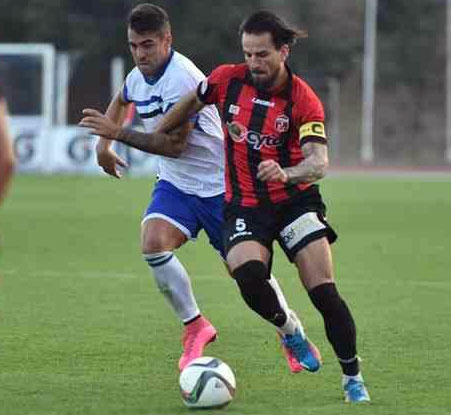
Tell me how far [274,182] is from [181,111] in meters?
1.03

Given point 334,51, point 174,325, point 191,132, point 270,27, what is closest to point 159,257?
point 191,132

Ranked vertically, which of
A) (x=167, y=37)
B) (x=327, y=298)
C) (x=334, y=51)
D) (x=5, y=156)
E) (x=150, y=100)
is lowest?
(x=327, y=298)

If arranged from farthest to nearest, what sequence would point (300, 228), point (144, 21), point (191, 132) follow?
point (191, 132), point (144, 21), point (300, 228)

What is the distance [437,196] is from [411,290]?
59.2ft

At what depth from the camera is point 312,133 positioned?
8.74 meters

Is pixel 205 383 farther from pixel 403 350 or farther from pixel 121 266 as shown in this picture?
pixel 121 266

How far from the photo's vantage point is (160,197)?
10195 mm

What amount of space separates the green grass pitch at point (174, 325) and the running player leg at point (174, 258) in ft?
0.87

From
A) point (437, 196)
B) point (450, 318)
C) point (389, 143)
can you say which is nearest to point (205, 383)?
point (450, 318)

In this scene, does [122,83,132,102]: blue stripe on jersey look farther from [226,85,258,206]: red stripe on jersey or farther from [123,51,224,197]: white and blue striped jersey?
[226,85,258,206]: red stripe on jersey

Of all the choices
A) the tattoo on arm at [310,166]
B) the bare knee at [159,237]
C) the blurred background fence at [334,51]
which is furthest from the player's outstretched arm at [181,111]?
the blurred background fence at [334,51]

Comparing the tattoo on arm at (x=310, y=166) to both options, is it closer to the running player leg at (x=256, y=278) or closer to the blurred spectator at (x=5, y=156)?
the running player leg at (x=256, y=278)

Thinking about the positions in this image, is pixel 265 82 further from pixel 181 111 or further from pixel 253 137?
pixel 181 111

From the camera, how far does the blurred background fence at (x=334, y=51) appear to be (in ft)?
185
